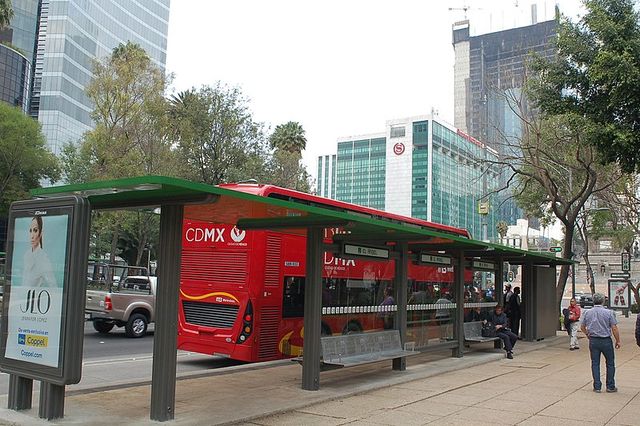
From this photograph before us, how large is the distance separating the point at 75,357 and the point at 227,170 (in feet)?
80.9

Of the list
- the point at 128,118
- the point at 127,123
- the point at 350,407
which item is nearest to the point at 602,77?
the point at 350,407

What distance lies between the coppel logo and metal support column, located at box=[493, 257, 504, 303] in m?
8.32

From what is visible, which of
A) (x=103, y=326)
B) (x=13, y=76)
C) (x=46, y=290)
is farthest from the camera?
(x=13, y=76)

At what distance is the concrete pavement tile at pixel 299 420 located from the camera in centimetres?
725

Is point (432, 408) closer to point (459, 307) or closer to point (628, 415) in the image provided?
point (628, 415)

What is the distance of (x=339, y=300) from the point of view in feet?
34.7

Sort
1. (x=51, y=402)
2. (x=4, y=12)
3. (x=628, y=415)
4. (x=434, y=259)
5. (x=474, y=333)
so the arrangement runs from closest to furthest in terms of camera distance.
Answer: (x=51, y=402) < (x=628, y=415) < (x=434, y=259) < (x=474, y=333) < (x=4, y=12)

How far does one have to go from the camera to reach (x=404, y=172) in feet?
407

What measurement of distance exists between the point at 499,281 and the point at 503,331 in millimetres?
2232

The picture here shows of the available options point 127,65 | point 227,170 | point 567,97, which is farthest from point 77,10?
point 567,97

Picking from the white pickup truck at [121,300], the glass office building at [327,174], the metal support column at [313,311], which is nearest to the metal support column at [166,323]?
the metal support column at [313,311]

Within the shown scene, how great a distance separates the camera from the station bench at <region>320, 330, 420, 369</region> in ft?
31.4

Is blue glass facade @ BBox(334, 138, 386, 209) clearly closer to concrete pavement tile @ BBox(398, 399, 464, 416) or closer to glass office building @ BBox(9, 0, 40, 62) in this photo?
glass office building @ BBox(9, 0, 40, 62)

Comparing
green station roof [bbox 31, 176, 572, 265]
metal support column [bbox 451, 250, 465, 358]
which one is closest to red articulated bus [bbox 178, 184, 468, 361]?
green station roof [bbox 31, 176, 572, 265]
